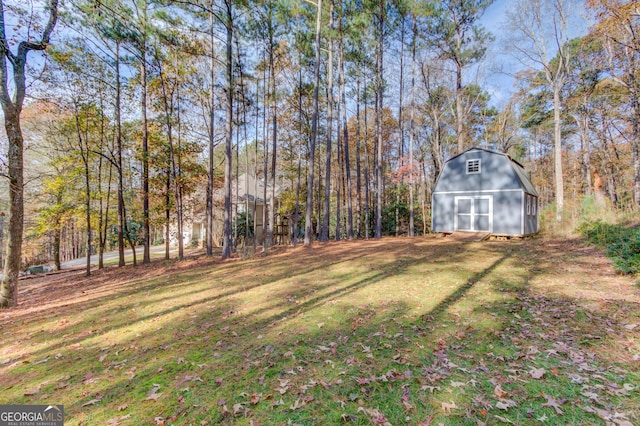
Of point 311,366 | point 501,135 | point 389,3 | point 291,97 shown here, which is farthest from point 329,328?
point 501,135

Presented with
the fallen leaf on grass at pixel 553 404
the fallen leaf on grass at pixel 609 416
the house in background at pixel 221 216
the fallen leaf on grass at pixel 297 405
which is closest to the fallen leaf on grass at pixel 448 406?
the fallen leaf on grass at pixel 553 404

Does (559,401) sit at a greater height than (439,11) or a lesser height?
lesser

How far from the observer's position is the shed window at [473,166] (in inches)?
542

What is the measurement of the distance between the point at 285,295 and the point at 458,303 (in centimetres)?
326

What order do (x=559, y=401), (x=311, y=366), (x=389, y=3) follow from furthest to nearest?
(x=389, y=3), (x=311, y=366), (x=559, y=401)

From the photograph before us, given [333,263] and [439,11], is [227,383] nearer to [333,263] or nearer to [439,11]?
[333,263]

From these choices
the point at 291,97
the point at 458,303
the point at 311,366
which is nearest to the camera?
the point at 311,366

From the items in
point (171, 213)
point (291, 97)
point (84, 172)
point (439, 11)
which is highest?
point (439, 11)

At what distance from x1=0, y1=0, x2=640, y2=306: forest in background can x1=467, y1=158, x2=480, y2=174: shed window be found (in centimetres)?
408

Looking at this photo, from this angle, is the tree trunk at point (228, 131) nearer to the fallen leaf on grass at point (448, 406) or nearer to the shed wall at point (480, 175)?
the fallen leaf on grass at point (448, 406)

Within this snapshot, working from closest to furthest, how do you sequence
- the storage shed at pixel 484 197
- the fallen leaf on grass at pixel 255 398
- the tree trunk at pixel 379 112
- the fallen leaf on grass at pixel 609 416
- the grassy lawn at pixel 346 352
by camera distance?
the fallen leaf on grass at pixel 609 416 < the grassy lawn at pixel 346 352 < the fallen leaf on grass at pixel 255 398 < the storage shed at pixel 484 197 < the tree trunk at pixel 379 112

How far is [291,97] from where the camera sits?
17.3 metres

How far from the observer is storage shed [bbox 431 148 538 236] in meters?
12.9

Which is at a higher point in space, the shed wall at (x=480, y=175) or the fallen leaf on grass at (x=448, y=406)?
the shed wall at (x=480, y=175)
